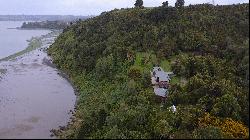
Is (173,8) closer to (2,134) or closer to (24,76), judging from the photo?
(24,76)

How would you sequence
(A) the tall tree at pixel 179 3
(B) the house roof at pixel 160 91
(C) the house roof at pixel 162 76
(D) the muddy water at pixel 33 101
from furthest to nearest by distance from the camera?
(A) the tall tree at pixel 179 3
(C) the house roof at pixel 162 76
(B) the house roof at pixel 160 91
(D) the muddy water at pixel 33 101

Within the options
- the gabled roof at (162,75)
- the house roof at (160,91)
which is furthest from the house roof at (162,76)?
the house roof at (160,91)

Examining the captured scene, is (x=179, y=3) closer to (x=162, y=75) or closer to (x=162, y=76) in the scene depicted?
(x=162, y=75)

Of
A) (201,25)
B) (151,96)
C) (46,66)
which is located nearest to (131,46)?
(201,25)

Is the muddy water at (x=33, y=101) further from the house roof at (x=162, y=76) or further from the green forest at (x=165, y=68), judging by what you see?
the house roof at (x=162, y=76)

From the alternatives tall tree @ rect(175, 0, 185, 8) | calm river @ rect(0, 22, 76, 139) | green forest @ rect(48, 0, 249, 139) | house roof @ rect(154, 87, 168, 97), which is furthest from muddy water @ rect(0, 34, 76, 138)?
tall tree @ rect(175, 0, 185, 8)
